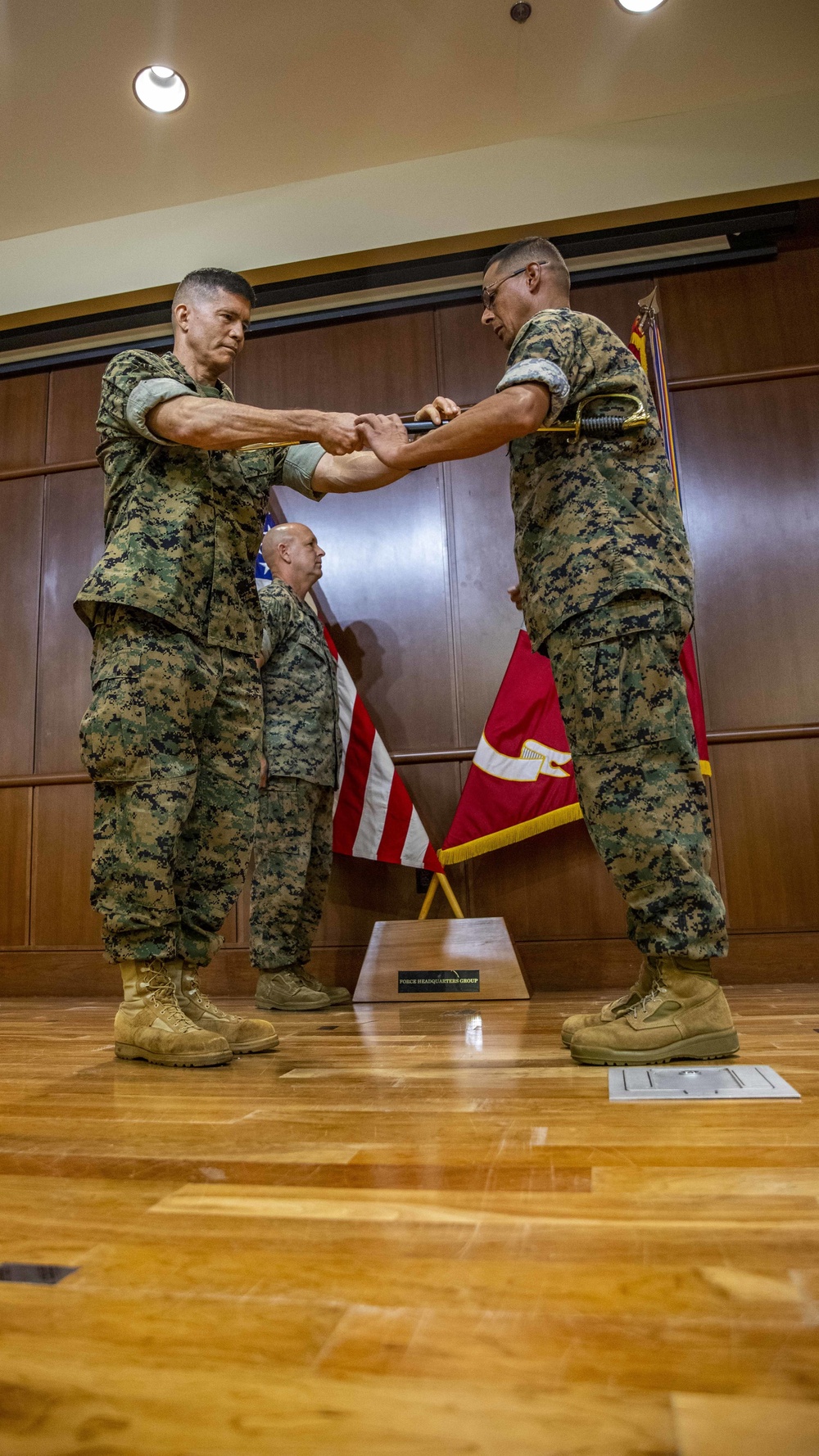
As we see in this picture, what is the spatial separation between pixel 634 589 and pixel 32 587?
10.5 feet

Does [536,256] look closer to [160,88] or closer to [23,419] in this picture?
[160,88]

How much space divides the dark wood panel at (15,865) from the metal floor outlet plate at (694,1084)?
2.97 meters

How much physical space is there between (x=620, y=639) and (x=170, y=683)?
81cm

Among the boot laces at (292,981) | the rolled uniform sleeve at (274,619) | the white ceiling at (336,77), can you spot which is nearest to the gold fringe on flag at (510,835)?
the boot laces at (292,981)

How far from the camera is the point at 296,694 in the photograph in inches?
119

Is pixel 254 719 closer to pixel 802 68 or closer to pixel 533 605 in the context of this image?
pixel 533 605

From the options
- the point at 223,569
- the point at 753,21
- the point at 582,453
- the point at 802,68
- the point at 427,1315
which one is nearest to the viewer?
the point at 427,1315

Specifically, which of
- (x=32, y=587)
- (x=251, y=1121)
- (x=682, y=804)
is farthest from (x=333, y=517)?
(x=251, y=1121)

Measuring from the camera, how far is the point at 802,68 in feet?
10.5

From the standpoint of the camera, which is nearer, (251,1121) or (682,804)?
(251,1121)

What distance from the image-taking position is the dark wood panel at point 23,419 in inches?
161

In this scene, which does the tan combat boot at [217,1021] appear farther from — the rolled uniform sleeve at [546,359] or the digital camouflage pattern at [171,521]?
the rolled uniform sleeve at [546,359]

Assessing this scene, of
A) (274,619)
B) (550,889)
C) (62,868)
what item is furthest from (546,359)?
(62,868)

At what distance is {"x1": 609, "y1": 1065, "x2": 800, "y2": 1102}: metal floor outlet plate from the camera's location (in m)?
1.10
